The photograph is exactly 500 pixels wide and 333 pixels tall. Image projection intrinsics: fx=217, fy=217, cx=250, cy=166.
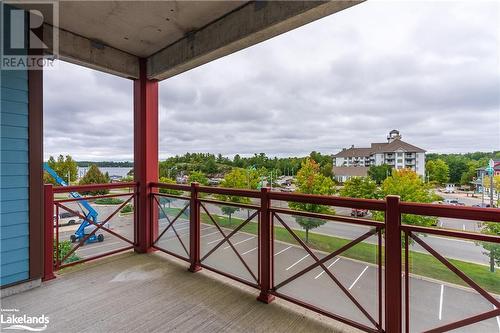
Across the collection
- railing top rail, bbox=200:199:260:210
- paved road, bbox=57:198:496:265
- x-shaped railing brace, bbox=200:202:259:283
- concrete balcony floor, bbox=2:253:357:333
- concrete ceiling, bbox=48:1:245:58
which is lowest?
concrete balcony floor, bbox=2:253:357:333

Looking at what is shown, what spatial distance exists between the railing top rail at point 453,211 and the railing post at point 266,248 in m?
1.17

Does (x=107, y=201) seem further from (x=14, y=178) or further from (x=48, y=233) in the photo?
(x=14, y=178)

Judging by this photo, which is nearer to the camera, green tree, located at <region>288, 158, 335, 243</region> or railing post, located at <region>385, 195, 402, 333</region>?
railing post, located at <region>385, 195, 402, 333</region>

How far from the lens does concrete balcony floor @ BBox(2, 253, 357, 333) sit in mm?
1878

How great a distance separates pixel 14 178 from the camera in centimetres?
233

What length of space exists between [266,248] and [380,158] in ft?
36.6

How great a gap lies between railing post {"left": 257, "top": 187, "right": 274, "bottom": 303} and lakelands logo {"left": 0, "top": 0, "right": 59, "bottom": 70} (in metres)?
2.96

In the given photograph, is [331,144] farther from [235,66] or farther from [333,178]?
[235,66]

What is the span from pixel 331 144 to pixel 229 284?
17.0 m

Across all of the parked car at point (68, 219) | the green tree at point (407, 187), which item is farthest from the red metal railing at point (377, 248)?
the green tree at point (407, 187)

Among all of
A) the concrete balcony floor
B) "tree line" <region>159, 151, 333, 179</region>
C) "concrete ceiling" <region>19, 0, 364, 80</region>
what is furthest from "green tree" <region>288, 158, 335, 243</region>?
"concrete ceiling" <region>19, 0, 364, 80</region>

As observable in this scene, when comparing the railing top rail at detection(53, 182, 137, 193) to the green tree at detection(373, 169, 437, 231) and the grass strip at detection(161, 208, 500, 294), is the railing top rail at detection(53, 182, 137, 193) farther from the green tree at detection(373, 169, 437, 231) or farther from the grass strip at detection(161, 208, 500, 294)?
the green tree at detection(373, 169, 437, 231)

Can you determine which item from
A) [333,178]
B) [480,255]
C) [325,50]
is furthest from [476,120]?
[480,255]

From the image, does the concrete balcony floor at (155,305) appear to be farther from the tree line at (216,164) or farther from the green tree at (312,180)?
the green tree at (312,180)
